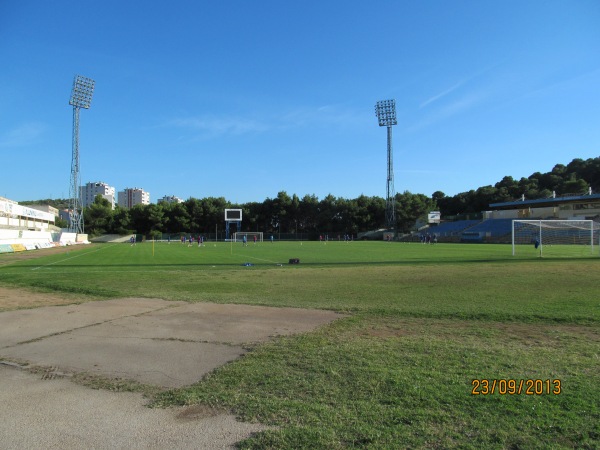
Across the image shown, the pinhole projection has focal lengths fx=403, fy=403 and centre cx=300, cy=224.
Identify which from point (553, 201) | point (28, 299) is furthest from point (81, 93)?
point (553, 201)

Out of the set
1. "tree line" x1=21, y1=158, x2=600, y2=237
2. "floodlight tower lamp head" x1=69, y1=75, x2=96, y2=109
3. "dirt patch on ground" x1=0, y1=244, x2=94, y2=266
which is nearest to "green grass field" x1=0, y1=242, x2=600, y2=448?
"dirt patch on ground" x1=0, y1=244, x2=94, y2=266

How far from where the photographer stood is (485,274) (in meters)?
18.6

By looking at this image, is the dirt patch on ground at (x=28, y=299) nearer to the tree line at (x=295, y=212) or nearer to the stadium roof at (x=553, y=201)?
the tree line at (x=295, y=212)

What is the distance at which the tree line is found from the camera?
105m

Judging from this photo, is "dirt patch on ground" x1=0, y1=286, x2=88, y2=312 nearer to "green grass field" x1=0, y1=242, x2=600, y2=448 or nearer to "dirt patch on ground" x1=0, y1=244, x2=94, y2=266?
"green grass field" x1=0, y1=242, x2=600, y2=448

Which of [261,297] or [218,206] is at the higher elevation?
[218,206]

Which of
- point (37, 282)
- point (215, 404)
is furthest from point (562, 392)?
point (37, 282)

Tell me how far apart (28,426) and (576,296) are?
13.3 m

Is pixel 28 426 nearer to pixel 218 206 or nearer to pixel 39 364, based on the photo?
pixel 39 364

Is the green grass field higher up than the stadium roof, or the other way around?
the stadium roof

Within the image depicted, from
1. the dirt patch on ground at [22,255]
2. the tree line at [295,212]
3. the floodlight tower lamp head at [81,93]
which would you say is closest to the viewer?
the dirt patch on ground at [22,255]

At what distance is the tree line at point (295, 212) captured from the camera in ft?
344

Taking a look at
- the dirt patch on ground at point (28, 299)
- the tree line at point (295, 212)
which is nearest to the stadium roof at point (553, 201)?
the tree line at point (295, 212)

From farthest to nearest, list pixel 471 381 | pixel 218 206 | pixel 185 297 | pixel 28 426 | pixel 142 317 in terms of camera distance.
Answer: pixel 218 206 < pixel 185 297 < pixel 142 317 < pixel 471 381 < pixel 28 426
